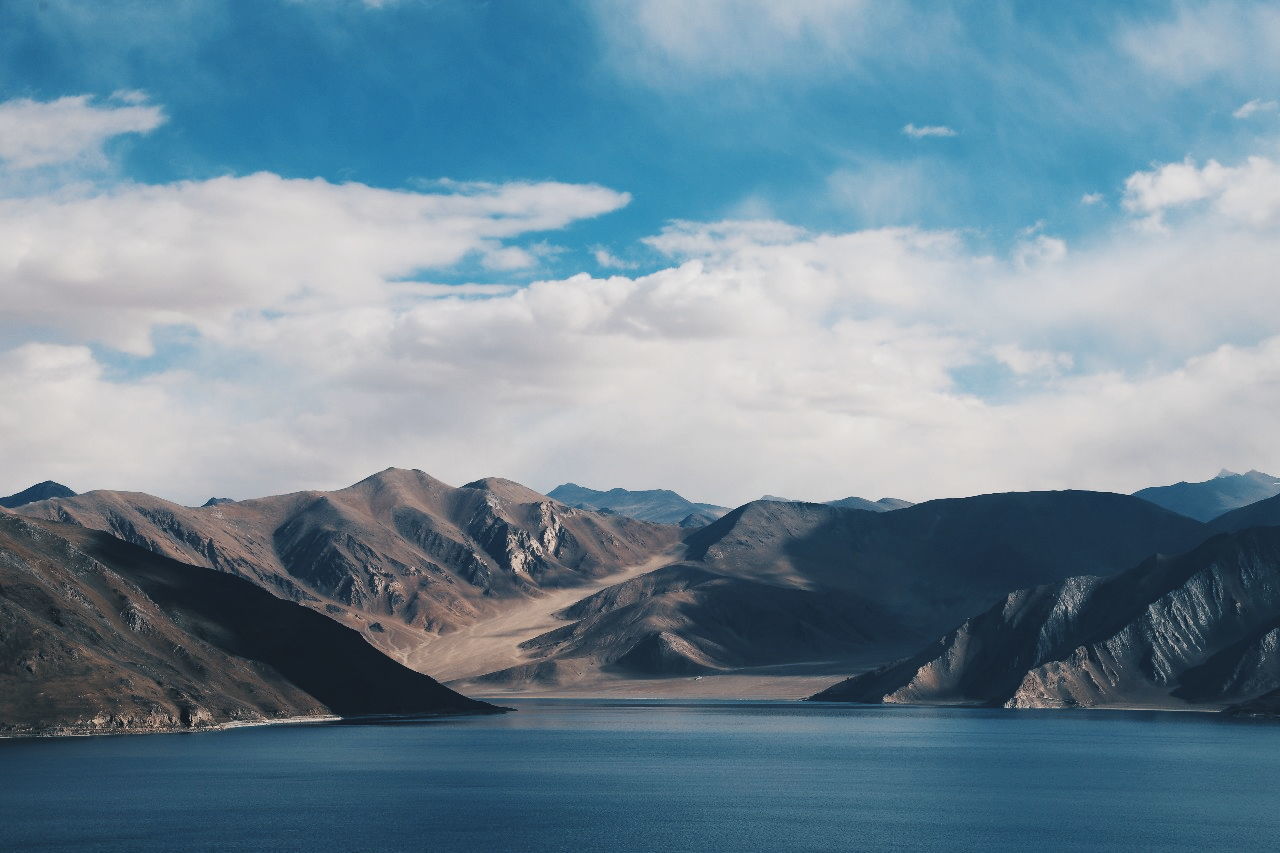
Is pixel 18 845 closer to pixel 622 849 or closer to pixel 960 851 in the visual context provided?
pixel 622 849

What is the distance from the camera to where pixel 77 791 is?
477 ft

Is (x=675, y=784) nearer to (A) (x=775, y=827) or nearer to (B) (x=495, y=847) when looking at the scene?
(A) (x=775, y=827)

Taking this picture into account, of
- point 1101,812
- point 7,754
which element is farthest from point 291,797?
point 1101,812

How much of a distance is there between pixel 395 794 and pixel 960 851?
216 ft

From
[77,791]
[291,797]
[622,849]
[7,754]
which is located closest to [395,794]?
[291,797]

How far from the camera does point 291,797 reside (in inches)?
5773

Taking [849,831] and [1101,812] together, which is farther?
[1101,812]

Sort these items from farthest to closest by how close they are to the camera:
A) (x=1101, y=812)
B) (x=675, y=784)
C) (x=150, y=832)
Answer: (x=675, y=784), (x=1101, y=812), (x=150, y=832)

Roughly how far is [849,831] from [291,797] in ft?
197

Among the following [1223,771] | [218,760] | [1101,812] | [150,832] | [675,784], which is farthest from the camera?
[218,760]

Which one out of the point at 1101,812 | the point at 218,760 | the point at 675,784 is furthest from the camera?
the point at 218,760

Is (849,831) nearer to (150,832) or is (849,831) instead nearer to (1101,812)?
(1101,812)

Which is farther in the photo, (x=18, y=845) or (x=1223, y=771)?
(x=1223, y=771)

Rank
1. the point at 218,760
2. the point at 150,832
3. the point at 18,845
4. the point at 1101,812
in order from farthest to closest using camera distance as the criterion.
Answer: the point at 218,760 → the point at 1101,812 → the point at 150,832 → the point at 18,845
